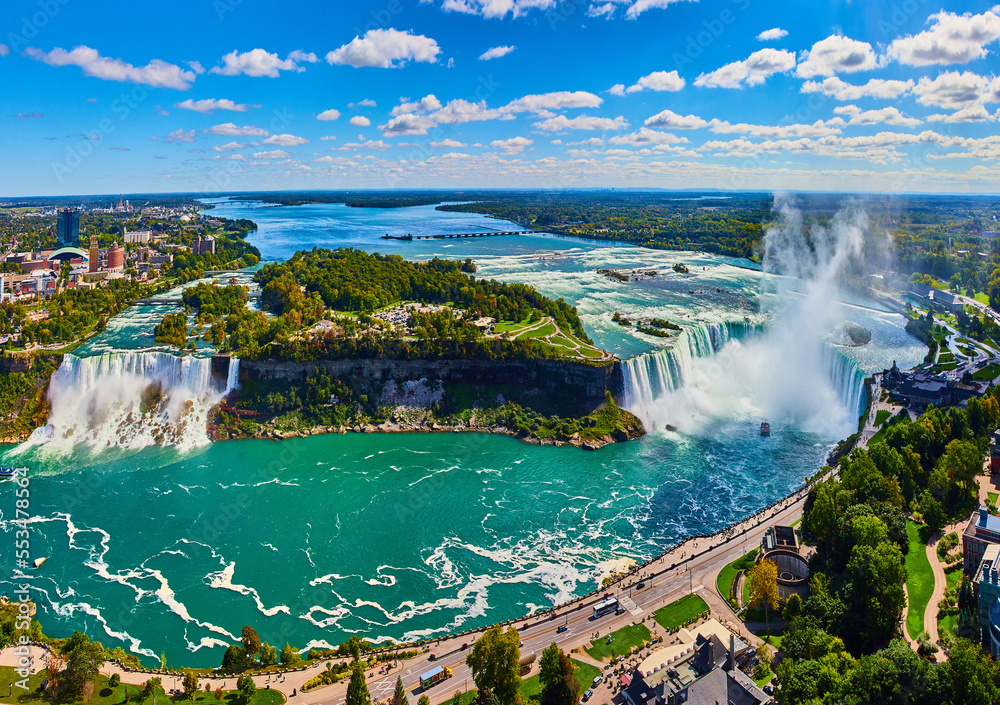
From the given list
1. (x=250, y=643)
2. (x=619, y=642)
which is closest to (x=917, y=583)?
(x=619, y=642)

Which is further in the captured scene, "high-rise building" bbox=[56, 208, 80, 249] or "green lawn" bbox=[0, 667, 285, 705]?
"high-rise building" bbox=[56, 208, 80, 249]

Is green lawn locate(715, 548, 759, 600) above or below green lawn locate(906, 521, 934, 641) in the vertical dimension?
below

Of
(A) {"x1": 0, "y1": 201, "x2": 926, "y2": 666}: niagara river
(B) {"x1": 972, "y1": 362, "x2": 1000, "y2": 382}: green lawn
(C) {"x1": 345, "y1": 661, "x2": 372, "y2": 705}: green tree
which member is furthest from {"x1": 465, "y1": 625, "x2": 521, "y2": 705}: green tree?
(B) {"x1": 972, "y1": 362, "x2": 1000, "y2": 382}: green lawn

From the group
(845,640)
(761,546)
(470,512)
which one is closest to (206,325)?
(470,512)

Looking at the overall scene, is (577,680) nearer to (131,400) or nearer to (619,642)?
(619,642)

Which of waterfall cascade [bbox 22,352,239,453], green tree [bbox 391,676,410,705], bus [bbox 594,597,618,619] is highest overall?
waterfall cascade [bbox 22,352,239,453]

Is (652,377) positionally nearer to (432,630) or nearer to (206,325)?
(432,630)

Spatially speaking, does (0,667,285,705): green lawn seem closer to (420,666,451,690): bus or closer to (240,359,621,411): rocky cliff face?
A: (420,666,451,690): bus
